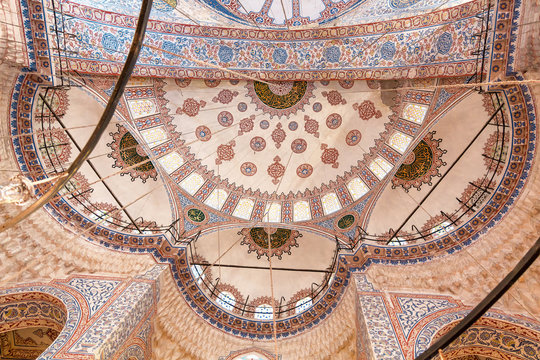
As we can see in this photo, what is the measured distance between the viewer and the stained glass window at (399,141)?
7.34m

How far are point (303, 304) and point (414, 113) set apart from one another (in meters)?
5.49

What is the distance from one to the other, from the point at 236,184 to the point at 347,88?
3833 millimetres

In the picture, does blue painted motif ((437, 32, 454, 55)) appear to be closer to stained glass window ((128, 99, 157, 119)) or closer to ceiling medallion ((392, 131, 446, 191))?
ceiling medallion ((392, 131, 446, 191))

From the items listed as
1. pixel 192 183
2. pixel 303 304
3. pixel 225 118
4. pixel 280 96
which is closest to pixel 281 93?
pixel 280 96

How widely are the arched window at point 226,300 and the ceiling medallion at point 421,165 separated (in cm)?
510

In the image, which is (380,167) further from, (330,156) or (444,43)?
(444,43)

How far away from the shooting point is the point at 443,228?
6477 millimetres

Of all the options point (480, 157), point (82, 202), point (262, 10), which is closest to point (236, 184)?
point (82, 202)

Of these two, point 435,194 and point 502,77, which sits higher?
point 435,194

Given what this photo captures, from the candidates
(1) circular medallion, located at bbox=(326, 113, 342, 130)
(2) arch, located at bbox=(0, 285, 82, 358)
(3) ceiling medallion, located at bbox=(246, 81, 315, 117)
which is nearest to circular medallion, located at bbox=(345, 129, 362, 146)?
(1) circular medallion, located at bbox=(326, 113, 342, 130)

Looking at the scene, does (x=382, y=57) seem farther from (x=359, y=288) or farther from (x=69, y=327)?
(x=69, y=327)

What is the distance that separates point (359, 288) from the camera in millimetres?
6129

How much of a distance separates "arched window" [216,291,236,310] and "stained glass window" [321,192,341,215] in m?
3.41

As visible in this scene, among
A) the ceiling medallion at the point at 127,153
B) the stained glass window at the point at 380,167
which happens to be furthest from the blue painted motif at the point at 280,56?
the ceiling medallion at the point at 127,153
